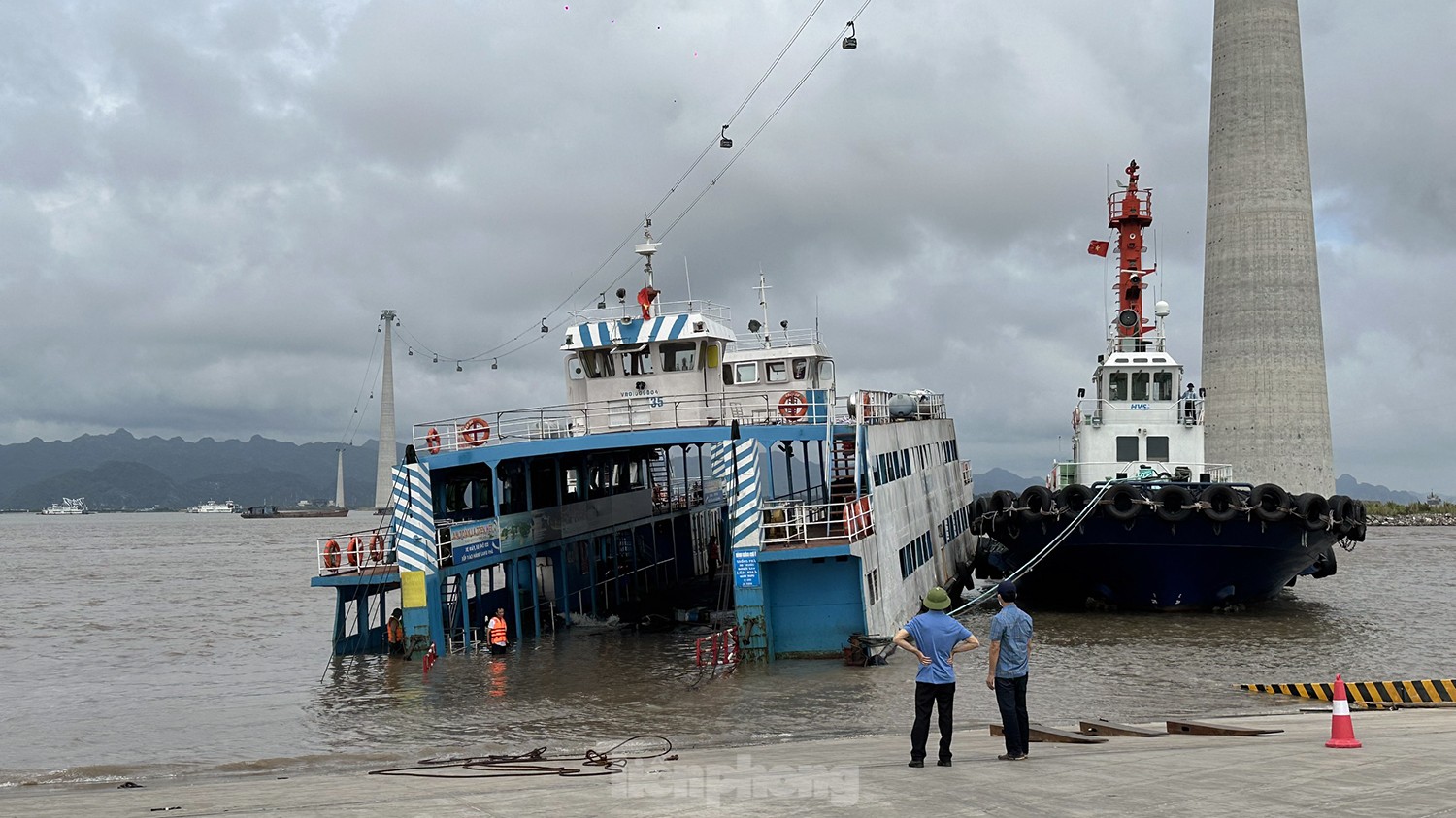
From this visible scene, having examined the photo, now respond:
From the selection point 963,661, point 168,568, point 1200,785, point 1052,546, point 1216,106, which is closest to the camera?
point 1200,785

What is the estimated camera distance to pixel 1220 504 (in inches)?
1141

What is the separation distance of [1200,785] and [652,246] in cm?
2557

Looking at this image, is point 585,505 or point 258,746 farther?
point 585,505

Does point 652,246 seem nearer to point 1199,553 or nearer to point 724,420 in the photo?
point 724,420

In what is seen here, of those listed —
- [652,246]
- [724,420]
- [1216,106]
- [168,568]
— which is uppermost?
[1216,106]

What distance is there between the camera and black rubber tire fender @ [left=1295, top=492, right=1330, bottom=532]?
95.5 ft

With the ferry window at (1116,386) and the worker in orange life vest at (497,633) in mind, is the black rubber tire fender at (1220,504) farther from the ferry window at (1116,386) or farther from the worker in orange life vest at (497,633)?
the worker in orange life vest at (497,633)

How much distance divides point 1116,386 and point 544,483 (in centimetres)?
1684

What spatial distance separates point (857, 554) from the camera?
907 inches

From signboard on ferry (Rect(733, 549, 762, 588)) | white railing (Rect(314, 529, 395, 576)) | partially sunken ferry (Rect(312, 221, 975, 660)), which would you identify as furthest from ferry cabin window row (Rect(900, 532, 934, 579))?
white railing (Rect(314, 529, 395, 576))

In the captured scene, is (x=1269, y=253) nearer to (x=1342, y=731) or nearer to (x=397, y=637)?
(x=397, y=637)

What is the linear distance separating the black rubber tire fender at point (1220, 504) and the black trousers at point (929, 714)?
20196 millimetres

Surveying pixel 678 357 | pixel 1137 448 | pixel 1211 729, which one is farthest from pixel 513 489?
pixel 1211 729

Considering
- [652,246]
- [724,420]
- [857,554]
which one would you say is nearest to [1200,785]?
[857,554]
